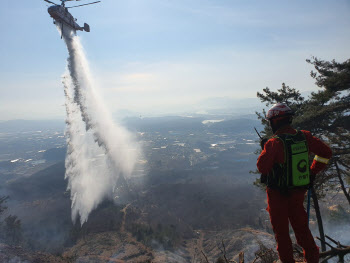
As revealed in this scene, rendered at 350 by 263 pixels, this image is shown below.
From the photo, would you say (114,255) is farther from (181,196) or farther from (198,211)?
(181,196)

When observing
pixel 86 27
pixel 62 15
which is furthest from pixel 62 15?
pixel 86 27

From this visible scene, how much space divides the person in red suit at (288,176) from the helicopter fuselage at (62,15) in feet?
93.2

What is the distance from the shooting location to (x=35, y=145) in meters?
194

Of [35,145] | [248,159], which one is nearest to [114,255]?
[248,159]

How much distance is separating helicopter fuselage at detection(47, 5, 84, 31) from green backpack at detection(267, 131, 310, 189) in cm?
2882

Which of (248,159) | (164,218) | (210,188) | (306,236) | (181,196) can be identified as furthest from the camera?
(248,159)

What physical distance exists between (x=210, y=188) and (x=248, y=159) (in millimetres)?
49823

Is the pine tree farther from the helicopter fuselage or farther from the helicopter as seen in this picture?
the helicopter fuselage

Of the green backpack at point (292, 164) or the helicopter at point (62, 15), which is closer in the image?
the green backpack at point (292, 164)

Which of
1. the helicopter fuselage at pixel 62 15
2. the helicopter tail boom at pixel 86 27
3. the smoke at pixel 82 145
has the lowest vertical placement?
the smoke at pixel 82 145

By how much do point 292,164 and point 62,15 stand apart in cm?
3039

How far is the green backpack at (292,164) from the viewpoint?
3926 mm

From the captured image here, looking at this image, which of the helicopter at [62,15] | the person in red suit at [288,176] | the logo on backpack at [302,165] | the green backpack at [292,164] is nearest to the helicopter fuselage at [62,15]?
the helicopter at [62,15]

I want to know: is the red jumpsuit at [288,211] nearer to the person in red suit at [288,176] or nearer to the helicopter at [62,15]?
the person in red suit at [288,176]
